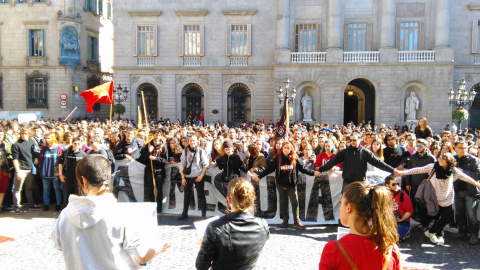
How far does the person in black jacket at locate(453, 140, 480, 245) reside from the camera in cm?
748

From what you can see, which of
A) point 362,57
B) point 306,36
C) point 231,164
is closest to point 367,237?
point 231,164

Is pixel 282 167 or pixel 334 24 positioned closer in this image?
pixel 282 167

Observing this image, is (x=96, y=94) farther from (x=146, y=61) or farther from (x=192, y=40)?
(x=192, y=40)

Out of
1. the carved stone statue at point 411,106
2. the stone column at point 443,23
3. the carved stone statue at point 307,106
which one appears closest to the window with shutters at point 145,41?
Answer: the carved stone statue at point 307,106

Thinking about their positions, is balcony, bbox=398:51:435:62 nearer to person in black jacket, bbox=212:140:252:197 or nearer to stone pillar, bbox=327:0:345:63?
stone pillar, bbox=327:0:345:63

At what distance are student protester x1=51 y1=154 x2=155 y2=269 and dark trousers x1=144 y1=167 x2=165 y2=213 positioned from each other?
22.2 feet

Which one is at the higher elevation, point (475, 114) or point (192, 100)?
point (192, 100)

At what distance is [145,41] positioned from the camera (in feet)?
104

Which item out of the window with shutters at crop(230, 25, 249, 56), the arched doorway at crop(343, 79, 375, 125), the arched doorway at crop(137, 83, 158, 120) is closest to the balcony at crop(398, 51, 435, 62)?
the arched doorway at crop(343, 79, 375, 125)

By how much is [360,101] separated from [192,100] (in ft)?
48.4

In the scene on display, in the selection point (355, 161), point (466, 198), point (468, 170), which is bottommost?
point (466, 198)

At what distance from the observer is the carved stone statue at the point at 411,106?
1101 inches

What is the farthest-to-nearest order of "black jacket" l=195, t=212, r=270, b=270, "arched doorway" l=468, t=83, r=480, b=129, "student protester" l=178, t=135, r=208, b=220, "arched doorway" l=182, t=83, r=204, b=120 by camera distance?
"arched doorway" l=182, t=83, r=204, b=120 → "arched doorway" l=468, t=83, r=480, b=129 → "student protester" l=178, t=135, r=208, b=220 → "black jacket" l=195, t=212, r=270, b=270

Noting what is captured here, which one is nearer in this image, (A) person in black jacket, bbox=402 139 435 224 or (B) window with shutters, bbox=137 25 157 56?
(A) person in black jacket, bbox=402 139 435 224
